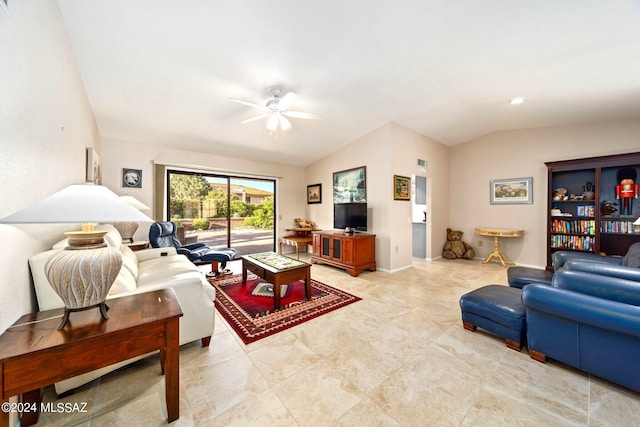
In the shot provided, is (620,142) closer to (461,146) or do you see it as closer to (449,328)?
(461,146)

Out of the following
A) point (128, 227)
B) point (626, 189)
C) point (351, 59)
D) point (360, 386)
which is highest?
point (351, 59)

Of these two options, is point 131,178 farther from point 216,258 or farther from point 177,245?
point 216,258

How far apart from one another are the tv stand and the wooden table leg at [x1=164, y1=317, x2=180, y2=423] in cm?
303

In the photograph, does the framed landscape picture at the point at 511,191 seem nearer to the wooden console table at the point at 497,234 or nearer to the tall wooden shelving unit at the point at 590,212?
the tall wooden shelving unit at the point at 590,212

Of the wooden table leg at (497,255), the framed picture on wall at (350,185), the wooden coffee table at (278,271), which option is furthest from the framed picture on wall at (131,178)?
the wooden table leg at (497,255)

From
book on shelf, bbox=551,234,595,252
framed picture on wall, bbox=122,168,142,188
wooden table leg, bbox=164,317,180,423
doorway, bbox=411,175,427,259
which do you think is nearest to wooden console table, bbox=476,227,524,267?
book on shelf, bbox=551,234,595,252

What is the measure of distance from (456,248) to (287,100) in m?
4.93

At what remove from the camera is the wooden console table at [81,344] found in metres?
0.94

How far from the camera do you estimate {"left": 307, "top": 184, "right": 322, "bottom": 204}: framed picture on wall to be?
5867 millimetres

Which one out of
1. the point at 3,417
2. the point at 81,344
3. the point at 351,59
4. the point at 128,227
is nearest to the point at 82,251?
the point at 81,344

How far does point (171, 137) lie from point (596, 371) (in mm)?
5691

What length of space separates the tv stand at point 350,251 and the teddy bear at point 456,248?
7.39ft

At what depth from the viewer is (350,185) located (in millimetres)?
4969

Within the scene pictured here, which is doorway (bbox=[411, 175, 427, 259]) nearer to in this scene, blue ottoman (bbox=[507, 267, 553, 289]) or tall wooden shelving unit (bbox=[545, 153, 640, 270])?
tall wooden shelving unit (bbox=[545, 153, 640, 270])
